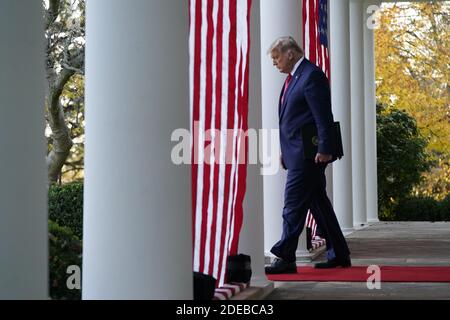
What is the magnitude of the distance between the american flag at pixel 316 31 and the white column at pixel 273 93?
82 cm

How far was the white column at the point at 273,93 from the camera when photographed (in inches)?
431

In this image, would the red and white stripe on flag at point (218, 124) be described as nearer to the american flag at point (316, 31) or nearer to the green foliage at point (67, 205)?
the american flag at point (316, 31)

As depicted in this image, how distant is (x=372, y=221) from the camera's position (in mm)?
22469

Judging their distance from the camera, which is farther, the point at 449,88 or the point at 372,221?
the point at 449,88

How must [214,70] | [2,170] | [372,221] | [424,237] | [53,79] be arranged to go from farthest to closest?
[372,221], [53,79], [424,237], [214,70], [2,170]

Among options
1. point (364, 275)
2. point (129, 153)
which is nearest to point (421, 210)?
point (364, 275)

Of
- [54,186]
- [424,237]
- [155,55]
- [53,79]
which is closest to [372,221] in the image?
[424,237]

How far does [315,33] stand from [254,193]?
488 cm

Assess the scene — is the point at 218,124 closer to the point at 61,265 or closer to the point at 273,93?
the point at 61,265

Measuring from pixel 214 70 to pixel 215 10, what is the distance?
0.47m

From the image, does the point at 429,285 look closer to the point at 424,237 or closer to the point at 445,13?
the point at 424,237

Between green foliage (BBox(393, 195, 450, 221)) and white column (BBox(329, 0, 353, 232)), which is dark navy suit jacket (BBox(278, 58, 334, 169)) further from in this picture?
green foliage (BBox(393, 195, 450, 221))

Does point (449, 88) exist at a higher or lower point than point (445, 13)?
lower

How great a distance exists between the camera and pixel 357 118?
2006cm
